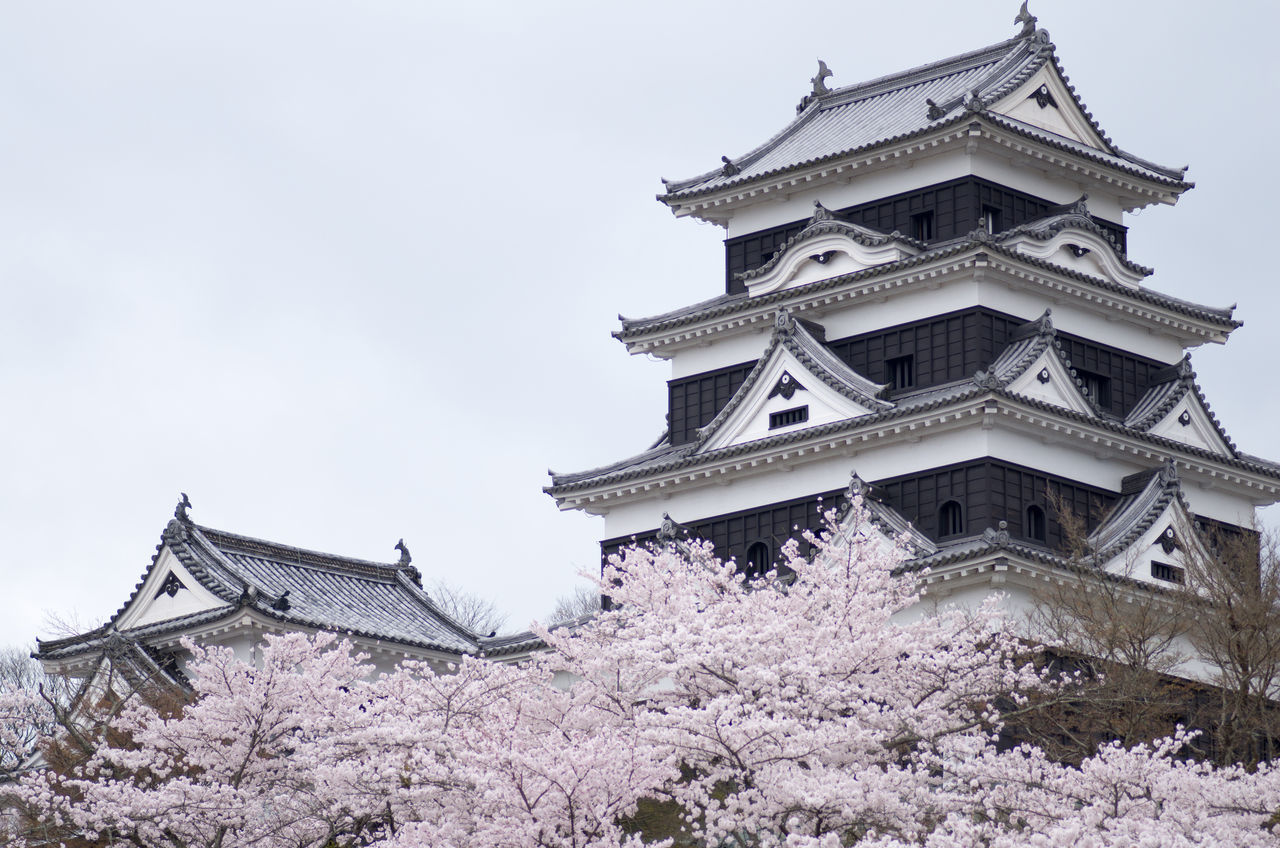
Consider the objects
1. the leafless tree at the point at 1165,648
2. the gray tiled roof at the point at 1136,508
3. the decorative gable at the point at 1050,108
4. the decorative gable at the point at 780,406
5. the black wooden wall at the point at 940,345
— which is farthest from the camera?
the decorative gable at the point at 1050,108

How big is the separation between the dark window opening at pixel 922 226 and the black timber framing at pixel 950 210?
0.7 inches

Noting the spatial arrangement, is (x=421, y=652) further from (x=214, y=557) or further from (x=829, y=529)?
(x=829, y=529)

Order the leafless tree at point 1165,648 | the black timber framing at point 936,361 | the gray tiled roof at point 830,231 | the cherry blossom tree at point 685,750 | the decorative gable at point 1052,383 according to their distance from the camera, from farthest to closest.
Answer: the gray tiled roof at point 830,231, the black timber framing at point 936,361, the decorative gable at point 1052,383, the leafless tree at point 1165,648, the cherry blossom tree at point 685,750

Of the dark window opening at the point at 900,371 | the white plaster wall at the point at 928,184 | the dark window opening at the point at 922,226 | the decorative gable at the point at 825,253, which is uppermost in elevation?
the white plaster wall at the point at 928,184

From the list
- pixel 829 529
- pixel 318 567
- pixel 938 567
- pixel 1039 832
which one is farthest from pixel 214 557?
pixel 1039 832

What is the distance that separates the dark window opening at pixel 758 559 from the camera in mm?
36281

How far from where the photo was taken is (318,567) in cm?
4469

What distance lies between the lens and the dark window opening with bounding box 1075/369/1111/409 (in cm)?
3719

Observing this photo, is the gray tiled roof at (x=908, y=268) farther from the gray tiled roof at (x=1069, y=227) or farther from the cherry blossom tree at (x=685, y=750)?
the cherry blossom tree at (x=685, y=750)

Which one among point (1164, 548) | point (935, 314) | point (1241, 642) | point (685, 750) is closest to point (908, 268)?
point (935, 314)

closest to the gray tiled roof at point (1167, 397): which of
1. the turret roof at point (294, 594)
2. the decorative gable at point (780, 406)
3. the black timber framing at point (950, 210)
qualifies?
the black timber framing at point (950, 210)

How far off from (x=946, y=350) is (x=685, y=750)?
14.4 metres

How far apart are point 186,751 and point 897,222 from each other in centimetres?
1682

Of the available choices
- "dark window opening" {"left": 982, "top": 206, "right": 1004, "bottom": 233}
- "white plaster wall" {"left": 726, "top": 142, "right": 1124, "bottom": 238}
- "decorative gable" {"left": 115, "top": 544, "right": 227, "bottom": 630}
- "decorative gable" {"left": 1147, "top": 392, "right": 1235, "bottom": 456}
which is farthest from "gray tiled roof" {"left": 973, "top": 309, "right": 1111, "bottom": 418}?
"decorative gable" {"left": 115, "top": 544, "right": 227, "bottom": 630}
